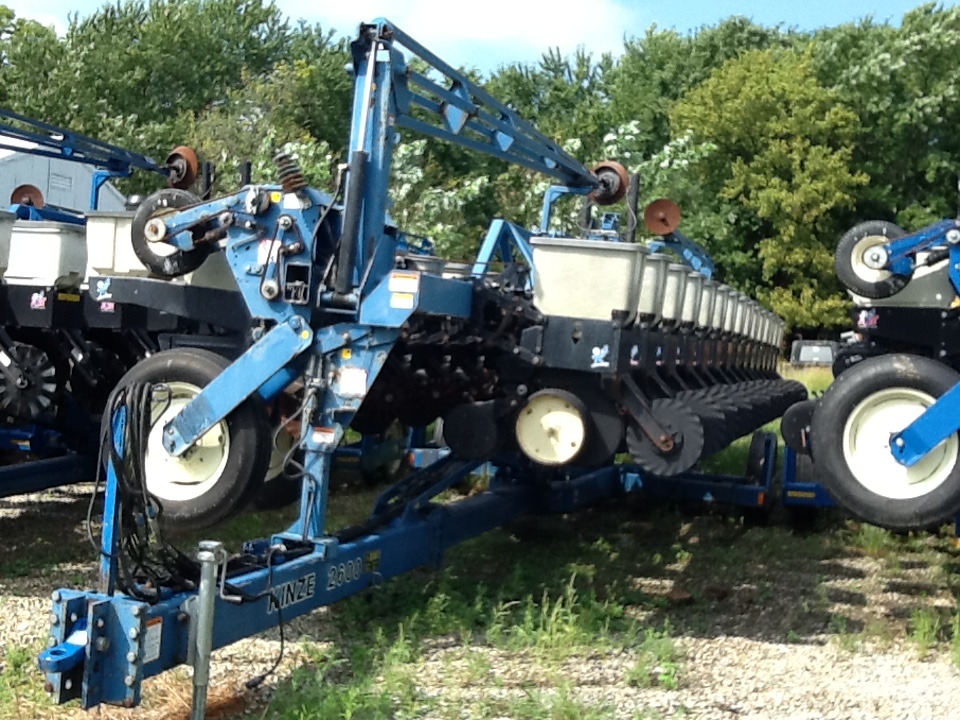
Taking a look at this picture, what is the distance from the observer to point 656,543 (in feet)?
28.3

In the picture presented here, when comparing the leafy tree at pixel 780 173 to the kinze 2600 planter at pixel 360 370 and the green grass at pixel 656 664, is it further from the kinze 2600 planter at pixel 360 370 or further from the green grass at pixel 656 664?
the green grass at pixel 656 664

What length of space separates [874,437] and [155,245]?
352 cm

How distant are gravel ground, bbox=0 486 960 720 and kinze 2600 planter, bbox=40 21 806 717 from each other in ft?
1.70

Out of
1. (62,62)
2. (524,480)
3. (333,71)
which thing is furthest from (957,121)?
(524,480)

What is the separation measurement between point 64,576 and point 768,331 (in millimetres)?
7403

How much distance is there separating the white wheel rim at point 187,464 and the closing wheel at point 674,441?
206 cm

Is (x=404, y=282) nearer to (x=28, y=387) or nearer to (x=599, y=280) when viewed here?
(x=599, y=280)

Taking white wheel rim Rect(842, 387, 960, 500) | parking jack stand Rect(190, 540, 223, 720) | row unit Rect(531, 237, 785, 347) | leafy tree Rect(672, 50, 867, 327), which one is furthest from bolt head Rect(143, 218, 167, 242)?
leafy tree Rect(672, 50, 867, 327)

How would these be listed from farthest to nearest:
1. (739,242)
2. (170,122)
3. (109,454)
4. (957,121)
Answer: (170,122), (739,242), (957,121), (109,454)

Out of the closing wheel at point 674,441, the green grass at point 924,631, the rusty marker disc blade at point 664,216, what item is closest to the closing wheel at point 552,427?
the closing wheel at point 674,441

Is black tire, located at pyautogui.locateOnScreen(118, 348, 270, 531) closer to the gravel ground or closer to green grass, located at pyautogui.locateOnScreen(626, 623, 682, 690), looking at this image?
the gravel ground

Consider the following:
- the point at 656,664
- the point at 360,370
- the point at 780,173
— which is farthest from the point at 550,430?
the point at 780,173

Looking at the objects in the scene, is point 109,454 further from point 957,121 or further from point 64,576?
point 957,121

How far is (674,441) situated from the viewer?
597 cm
